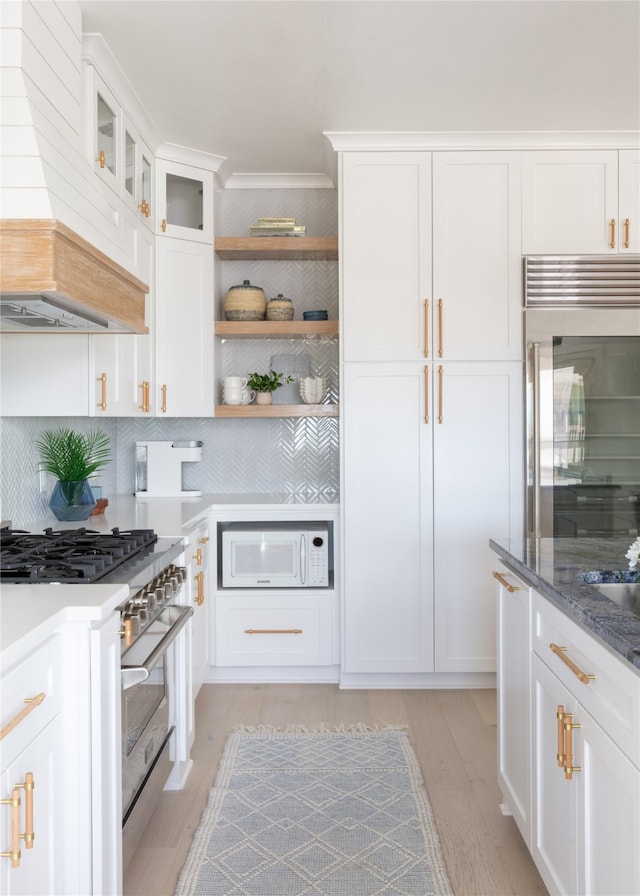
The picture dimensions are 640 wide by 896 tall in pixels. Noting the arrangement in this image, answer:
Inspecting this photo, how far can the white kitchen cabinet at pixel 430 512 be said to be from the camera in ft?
11.0

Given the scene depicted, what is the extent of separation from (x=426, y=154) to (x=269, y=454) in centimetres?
174

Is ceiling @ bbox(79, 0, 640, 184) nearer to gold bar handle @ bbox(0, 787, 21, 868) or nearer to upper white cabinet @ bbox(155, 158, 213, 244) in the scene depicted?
upper white cabinet @ bbox(155, 158, 213, 244)

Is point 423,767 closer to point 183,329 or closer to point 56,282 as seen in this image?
point 56,282

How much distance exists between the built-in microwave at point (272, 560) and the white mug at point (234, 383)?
777mm

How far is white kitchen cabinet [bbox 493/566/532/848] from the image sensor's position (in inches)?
75.6

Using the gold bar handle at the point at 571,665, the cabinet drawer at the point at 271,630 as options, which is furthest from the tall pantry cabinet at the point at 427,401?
the gold bar handle at the point at 571,665

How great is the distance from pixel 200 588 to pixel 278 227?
6.17 ft

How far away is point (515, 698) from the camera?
205 centimetres

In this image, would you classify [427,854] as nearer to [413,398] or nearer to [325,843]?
[325,843]

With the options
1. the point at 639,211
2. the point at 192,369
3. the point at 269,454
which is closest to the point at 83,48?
the point at 192,369

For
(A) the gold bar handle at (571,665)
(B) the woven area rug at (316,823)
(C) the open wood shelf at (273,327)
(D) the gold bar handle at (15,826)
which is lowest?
(B) the woven area rug at (316,823)

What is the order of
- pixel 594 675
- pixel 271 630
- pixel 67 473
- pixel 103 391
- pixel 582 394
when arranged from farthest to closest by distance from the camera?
1. pixel 271 630
2. pixel 582 394
3. pixel 67 473
4. pixel 103 391
5. pixel 594 675

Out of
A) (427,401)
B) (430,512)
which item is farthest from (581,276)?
(430,512)

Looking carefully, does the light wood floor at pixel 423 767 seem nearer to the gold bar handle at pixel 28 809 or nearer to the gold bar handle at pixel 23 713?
the gold bar handle at pixel 28 809
